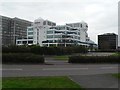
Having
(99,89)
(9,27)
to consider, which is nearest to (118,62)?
(99,89)

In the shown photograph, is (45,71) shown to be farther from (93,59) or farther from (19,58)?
(93,59)

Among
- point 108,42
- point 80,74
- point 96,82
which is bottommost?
point 80,74

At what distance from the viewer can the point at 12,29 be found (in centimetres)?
13225

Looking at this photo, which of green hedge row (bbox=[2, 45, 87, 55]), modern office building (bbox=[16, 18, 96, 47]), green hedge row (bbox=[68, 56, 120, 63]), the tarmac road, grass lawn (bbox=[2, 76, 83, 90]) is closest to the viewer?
grass lawn (bbox=[2, 76, 83, 90])

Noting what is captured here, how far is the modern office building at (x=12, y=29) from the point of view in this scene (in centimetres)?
12156

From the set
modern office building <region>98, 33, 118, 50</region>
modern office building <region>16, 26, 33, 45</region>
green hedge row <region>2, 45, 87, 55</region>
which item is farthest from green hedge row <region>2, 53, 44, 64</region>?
modern office building <region>16, 26, 33, 45</region>

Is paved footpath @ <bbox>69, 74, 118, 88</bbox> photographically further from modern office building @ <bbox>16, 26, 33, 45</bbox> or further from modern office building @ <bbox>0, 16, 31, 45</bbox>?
modern office building @ <bbox>16, 26, 33, 45</bbox>

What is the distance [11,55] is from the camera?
23438mm

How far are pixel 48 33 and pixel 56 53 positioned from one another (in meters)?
91.9

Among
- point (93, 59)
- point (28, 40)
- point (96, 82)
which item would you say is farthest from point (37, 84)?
point (28, 40)

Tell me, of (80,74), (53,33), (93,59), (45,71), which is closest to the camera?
(80,74)

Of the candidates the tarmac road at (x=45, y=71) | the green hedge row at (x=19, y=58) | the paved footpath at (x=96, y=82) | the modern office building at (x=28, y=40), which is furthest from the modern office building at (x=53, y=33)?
the paved footpath at (x=96, y=82)

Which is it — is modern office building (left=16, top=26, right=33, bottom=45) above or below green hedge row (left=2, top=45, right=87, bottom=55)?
above

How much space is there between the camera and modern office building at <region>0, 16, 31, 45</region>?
4786 inches
